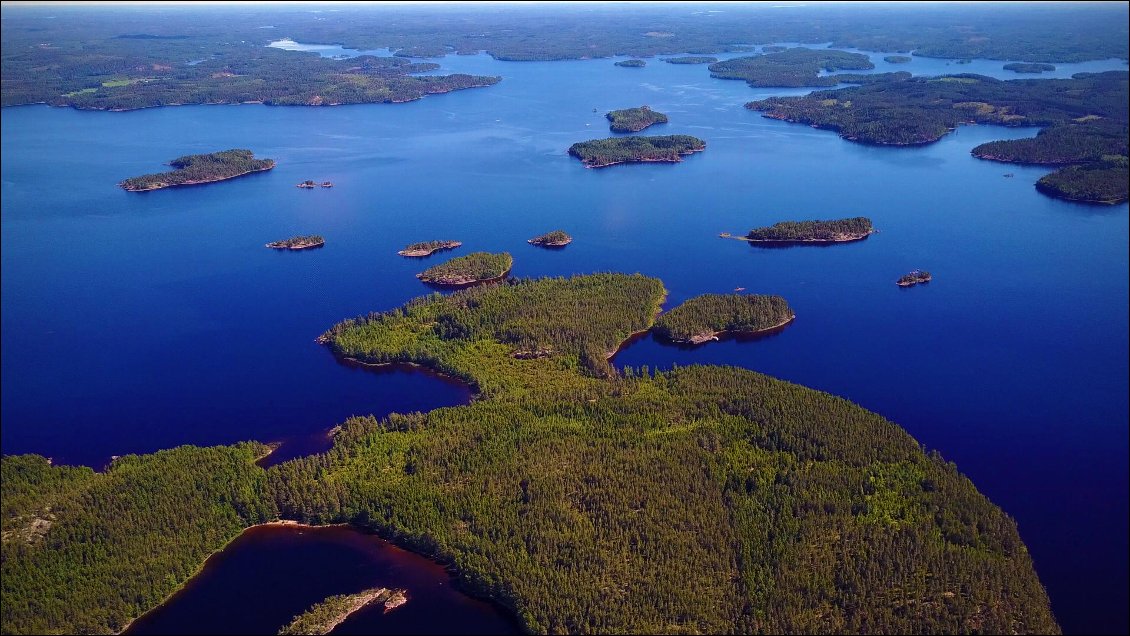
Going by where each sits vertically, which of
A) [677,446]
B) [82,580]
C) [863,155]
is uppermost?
[863,155]

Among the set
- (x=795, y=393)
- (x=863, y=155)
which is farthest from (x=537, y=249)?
(x=863, y=155)

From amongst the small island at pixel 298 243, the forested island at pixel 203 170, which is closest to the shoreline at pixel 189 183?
the forested island at pixel 203 170

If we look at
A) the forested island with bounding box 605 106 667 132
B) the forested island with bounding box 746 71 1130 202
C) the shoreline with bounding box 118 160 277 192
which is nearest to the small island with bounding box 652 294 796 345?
the forested island with bounding box 746 71 1130 202

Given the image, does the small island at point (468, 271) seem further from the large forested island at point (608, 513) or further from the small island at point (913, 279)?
the small island at point (913, 279)

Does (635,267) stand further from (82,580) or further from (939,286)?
(82,580)

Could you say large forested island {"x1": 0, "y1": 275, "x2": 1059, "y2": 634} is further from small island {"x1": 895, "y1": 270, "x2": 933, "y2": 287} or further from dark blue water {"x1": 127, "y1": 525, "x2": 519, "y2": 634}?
small island {"x1": 895, "y1": 270, "x2": 933, "y2": 287}

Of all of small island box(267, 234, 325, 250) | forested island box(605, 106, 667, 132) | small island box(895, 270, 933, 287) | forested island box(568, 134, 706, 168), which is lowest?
small island box(267, 234, 325, 250)
